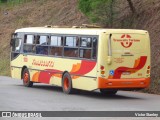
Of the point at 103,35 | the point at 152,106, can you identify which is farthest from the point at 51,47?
the point at 152,106

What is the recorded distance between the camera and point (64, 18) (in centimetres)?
4244

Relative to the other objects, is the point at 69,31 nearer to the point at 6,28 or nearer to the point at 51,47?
the point at 51,47

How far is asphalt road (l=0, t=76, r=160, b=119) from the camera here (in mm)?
18750

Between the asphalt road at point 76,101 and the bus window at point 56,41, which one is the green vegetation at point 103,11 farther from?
the asphalt road at point 76,101

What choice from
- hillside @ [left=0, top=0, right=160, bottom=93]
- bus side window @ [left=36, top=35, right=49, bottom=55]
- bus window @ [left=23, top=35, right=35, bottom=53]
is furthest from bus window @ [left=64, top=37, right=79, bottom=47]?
hillside @ [left=0, top=0, right=160, bottom=93]

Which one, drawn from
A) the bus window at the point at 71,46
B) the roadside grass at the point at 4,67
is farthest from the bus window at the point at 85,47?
the roadside grass at the point at 4,67

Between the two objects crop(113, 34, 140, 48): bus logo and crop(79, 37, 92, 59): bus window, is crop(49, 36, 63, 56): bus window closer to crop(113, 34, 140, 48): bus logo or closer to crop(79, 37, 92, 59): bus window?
crop(79, 37, 92, 59): bus window

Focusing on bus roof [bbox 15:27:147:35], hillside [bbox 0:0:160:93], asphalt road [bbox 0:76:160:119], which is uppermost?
hillside [bbox 0:0:160:93]

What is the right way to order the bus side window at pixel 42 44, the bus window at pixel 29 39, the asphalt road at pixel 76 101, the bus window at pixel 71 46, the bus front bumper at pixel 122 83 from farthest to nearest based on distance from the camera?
the bus window at pixel 29 39
the bus side window at pixel 42 44
the bus window at pixel 71 46
the bus front bumper at pixel 122 83
the asphalt road at pixel 76 101

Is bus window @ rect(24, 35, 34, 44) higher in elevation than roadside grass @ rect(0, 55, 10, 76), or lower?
higher

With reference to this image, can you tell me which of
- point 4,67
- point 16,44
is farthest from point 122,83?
point 4,67

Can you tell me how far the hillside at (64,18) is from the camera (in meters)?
29.4

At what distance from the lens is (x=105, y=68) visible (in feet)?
72.9

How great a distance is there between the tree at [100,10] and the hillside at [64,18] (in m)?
0.72
